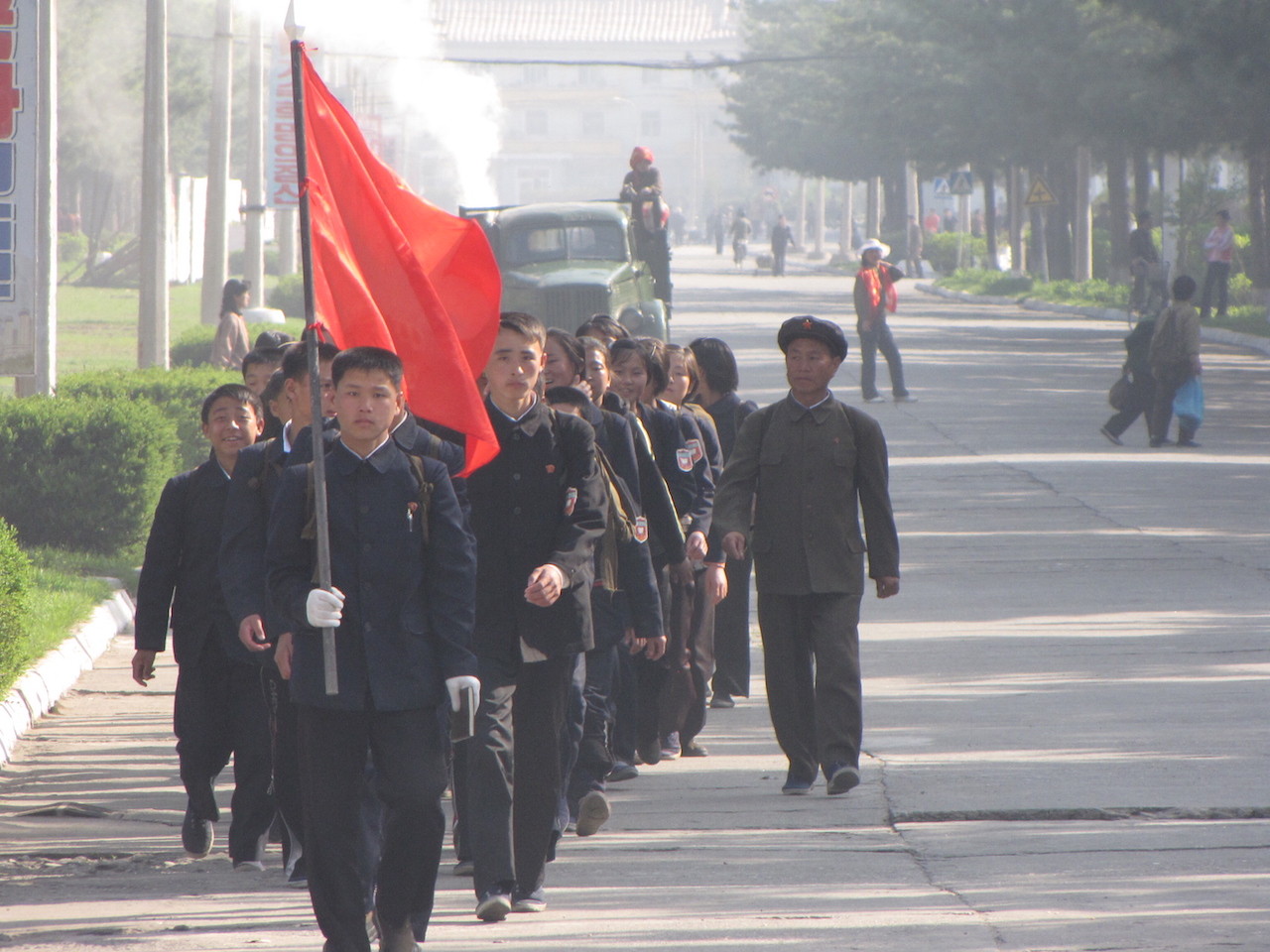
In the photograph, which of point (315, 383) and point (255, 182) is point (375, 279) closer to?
point (315, 383)

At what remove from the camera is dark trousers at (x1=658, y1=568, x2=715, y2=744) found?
7594 millimetres

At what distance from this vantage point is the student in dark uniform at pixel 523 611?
5387mm

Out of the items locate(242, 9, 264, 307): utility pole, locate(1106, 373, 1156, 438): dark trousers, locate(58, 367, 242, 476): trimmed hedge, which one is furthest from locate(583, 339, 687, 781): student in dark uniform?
locate(242, 9, 264, 307): utility pole

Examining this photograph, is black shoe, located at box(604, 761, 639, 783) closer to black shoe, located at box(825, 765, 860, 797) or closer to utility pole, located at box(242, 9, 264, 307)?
black shoe, located at box(825, 765, 860, 797)

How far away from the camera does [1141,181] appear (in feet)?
151

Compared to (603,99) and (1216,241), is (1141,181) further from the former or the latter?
(603,99)

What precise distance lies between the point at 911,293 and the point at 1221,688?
155ft

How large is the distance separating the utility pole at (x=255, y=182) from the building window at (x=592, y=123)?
116m

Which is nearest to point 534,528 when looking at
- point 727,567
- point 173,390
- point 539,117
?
point 727,567

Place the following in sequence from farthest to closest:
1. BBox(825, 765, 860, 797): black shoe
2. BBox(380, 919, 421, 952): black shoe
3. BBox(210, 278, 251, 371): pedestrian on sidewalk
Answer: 1. BBox(210, 278, 251, 371): pedestrian on sidewalk
2. BBox(825, 765, 860, 797): black shoe
3. BBox(380, 919, 421, 952): black shoe

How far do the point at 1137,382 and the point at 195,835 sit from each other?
14168 millimetres

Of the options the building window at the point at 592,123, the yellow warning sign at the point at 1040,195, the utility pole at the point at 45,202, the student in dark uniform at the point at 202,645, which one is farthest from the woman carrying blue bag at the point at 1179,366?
the building window at the point at 592,123

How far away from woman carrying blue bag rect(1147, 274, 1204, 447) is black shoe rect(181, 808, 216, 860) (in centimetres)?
1353

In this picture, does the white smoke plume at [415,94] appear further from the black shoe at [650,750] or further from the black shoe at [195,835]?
the black shoe at [195,835]
